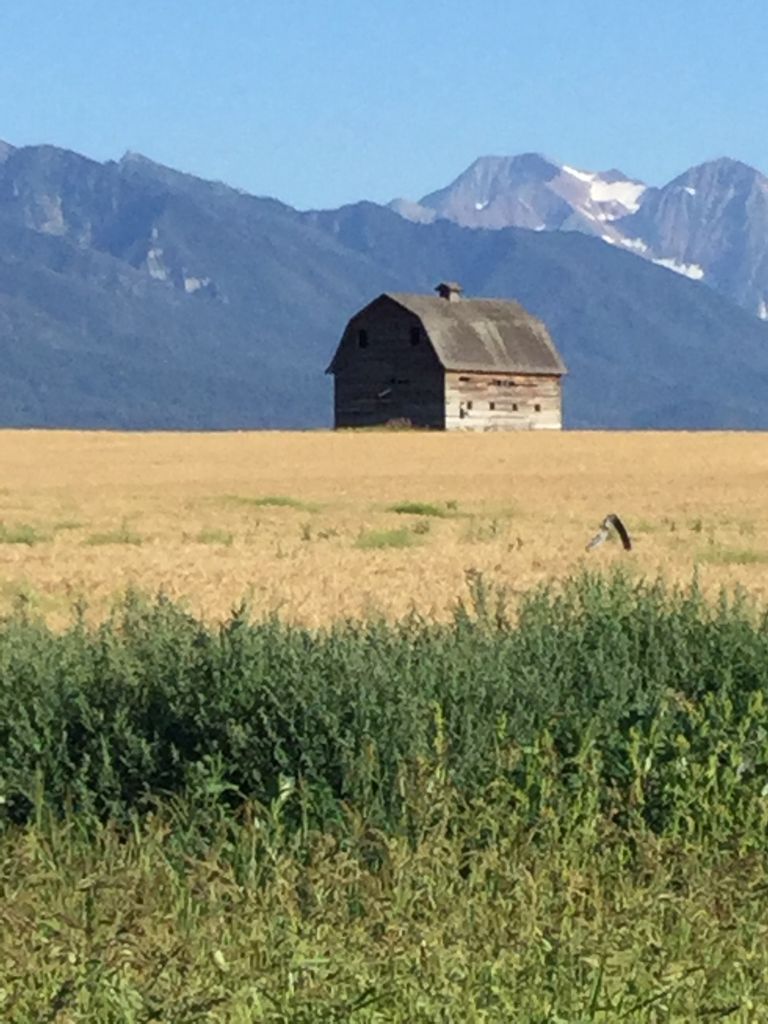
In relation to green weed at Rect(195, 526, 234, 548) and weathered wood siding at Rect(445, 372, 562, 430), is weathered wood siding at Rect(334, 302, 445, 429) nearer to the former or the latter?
weathered wood siding at Rect(445, 372, 562, 430)

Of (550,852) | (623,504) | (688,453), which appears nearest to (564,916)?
(550,852)

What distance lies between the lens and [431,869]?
7.98 metres

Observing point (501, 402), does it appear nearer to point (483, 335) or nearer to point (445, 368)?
point (483, 335)

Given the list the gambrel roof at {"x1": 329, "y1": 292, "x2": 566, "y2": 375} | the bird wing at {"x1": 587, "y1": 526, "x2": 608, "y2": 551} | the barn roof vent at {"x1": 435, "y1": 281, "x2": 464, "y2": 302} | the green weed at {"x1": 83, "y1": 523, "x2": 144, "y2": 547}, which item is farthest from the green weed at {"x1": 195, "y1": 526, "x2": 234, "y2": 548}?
the barn roof vent at {"x1": 435, "y1": 281, "x2": 464, "y2": 302}

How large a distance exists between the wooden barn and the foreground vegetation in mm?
78305

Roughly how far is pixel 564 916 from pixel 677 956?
1.39ft

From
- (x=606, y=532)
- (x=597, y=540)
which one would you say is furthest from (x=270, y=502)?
(x=597, y=540)

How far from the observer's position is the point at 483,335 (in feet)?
307

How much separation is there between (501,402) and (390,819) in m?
83.5

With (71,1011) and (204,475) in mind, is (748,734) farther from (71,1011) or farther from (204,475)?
(204,475)

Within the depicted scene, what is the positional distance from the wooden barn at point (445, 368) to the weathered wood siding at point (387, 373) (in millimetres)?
41

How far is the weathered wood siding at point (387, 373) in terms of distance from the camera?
8956 centimetres

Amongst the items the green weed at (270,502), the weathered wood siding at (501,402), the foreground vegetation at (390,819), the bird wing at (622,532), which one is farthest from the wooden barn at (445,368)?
the foreground vegetation at (390,819)

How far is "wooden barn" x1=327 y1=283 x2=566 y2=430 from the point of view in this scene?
3529 inches
